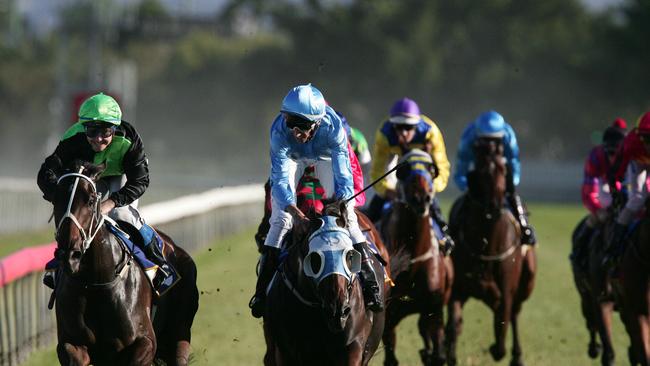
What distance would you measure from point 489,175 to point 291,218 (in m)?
3.55

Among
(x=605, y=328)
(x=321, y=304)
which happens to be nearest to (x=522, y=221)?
(x=605, y=328)

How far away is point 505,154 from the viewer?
10.6m

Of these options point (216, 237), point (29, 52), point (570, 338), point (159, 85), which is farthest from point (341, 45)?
point (570, 338)

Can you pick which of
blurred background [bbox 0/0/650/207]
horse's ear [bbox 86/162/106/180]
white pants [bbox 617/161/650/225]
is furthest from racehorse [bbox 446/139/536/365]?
blurred background [bbox 0/0/650/207]

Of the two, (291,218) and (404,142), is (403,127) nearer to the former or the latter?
(404,142)

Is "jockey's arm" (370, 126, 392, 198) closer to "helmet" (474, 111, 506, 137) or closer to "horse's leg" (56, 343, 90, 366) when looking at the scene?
"helmet" (474, 111, 506, 137)

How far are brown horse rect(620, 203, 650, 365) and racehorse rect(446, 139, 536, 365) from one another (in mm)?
1446

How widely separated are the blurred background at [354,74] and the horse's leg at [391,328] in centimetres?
3407

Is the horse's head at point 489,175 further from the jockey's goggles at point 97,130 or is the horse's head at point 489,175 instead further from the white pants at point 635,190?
the jockey's goggles at point 97,130

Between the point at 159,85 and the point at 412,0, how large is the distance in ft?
63.9

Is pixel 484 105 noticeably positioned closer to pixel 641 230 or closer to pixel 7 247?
pixel 7 247

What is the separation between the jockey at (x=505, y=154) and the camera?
34.1 feet

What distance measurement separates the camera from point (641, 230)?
8.46 meters

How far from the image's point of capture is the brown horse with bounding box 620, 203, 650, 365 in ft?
27.9
